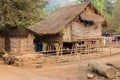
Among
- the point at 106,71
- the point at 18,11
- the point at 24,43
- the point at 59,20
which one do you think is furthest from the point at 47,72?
the point at 59,20

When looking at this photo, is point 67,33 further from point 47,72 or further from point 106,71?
point 106,71

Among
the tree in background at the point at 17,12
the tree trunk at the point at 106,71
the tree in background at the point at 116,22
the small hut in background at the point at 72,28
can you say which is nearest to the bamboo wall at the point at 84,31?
the small hut in background at the point at 72,28

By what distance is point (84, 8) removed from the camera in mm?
33781

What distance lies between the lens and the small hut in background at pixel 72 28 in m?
33.0

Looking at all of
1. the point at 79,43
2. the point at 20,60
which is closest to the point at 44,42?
the point at 79,43

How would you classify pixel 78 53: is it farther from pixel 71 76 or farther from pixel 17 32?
pixel 71 76

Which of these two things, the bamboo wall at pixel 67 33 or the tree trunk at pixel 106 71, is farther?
the bamboo wall at pixel 67 33

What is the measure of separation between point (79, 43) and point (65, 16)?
4074 mm

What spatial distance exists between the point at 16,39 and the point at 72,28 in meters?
6.64

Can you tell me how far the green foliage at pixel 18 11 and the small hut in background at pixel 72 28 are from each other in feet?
9.34

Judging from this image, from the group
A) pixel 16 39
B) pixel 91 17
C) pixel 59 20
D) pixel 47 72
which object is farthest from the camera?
pixel 91 17

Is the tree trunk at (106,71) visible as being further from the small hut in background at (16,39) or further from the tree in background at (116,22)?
the tree in background at (116,22)

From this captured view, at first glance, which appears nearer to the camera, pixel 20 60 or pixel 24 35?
pixel 20 60

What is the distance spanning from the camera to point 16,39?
3178 cm
